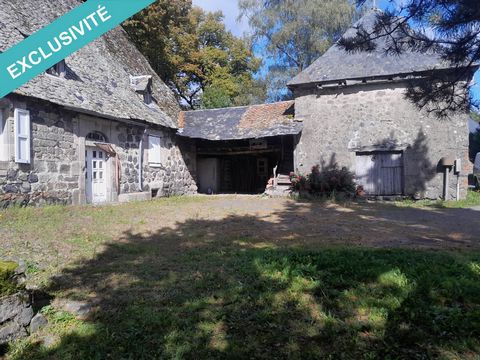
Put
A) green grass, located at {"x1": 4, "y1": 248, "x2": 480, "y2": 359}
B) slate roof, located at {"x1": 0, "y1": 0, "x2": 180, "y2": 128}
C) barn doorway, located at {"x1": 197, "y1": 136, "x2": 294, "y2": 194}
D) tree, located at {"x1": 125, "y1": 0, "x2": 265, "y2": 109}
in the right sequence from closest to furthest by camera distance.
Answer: green grass, located at {"x1": 4, "y1": 248, "x2": 480, "y2": 359}, slate roof, located at {"x1": 0, "y1": 0, "x2": 180, "y2": 128}, barn doorway, located at {"x1": 197, "y1": 136, "x2": 294, "y2": 194}, tree, located at {"x1": 125, "y1": 0, "x2": 265, "y2": 109}

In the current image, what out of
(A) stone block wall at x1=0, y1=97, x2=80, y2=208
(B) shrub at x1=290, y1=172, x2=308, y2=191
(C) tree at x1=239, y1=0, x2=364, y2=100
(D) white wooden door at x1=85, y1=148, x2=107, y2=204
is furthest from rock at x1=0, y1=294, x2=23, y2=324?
(C) tree at x1=239, y1=0, x2=364, y2=100

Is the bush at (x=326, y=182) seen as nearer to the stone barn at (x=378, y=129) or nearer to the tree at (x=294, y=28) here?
the stone barn at (x=378, y=129)

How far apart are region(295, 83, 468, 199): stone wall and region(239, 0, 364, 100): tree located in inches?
415

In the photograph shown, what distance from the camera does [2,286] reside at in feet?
8.86

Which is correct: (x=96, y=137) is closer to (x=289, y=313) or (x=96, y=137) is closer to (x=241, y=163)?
(x=241, y=163)

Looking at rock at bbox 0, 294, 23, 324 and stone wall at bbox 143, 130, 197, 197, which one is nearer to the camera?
rock at bbox 0, 294, 23, 324

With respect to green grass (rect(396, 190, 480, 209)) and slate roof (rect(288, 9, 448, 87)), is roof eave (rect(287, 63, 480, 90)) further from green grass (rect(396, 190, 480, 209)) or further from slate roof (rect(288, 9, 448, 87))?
green grass (rect(396, 190, 480, 209))

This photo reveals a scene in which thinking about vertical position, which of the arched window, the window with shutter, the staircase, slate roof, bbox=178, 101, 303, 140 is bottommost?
the staircase

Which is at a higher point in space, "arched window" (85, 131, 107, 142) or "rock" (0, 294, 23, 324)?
"arched window" (85, 131, 107, 142)

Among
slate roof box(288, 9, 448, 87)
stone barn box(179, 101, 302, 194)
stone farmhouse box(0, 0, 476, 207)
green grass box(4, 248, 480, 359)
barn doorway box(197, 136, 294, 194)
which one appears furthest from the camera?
barn doorway box(197, 136, 294, 194)

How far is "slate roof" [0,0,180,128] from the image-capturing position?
8930 millimetres

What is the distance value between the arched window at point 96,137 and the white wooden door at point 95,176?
0.31 metres

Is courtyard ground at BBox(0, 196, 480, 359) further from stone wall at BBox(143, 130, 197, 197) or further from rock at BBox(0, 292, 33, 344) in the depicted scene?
stone wall at BBox(143, 130, 197, 197)

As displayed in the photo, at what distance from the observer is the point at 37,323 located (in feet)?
9.49
